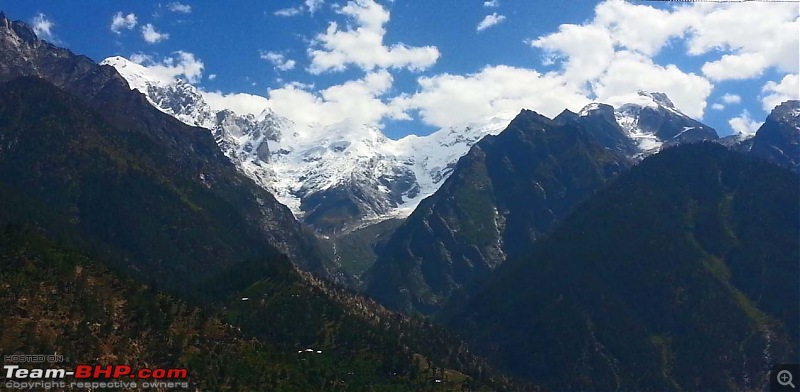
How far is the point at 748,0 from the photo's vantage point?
3642 inches

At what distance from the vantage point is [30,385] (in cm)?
19962

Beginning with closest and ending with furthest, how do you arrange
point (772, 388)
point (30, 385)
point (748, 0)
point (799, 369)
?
1. point (748, 0)
2. point (772, 388)
3. point (799, 369)
4. point (30, 385)

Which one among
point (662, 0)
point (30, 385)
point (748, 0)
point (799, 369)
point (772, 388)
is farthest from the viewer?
point (30, 385)

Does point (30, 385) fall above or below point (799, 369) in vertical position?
above

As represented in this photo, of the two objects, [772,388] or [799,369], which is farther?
[799,369]

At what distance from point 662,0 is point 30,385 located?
175m

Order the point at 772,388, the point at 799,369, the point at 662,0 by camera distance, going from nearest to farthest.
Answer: the point at 662,0, the point at 772,388, the point at 799,369

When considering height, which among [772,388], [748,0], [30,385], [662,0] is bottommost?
[772,388]

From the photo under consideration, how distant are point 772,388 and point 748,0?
254 feet

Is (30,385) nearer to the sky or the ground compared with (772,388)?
nearer to the sky

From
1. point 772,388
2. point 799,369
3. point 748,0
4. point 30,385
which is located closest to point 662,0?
point 748,0

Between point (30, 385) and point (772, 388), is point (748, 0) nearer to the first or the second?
point (772, 388)

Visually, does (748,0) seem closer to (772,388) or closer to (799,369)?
(772,388)

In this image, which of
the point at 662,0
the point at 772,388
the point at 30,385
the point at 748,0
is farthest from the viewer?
the point at 30,385
